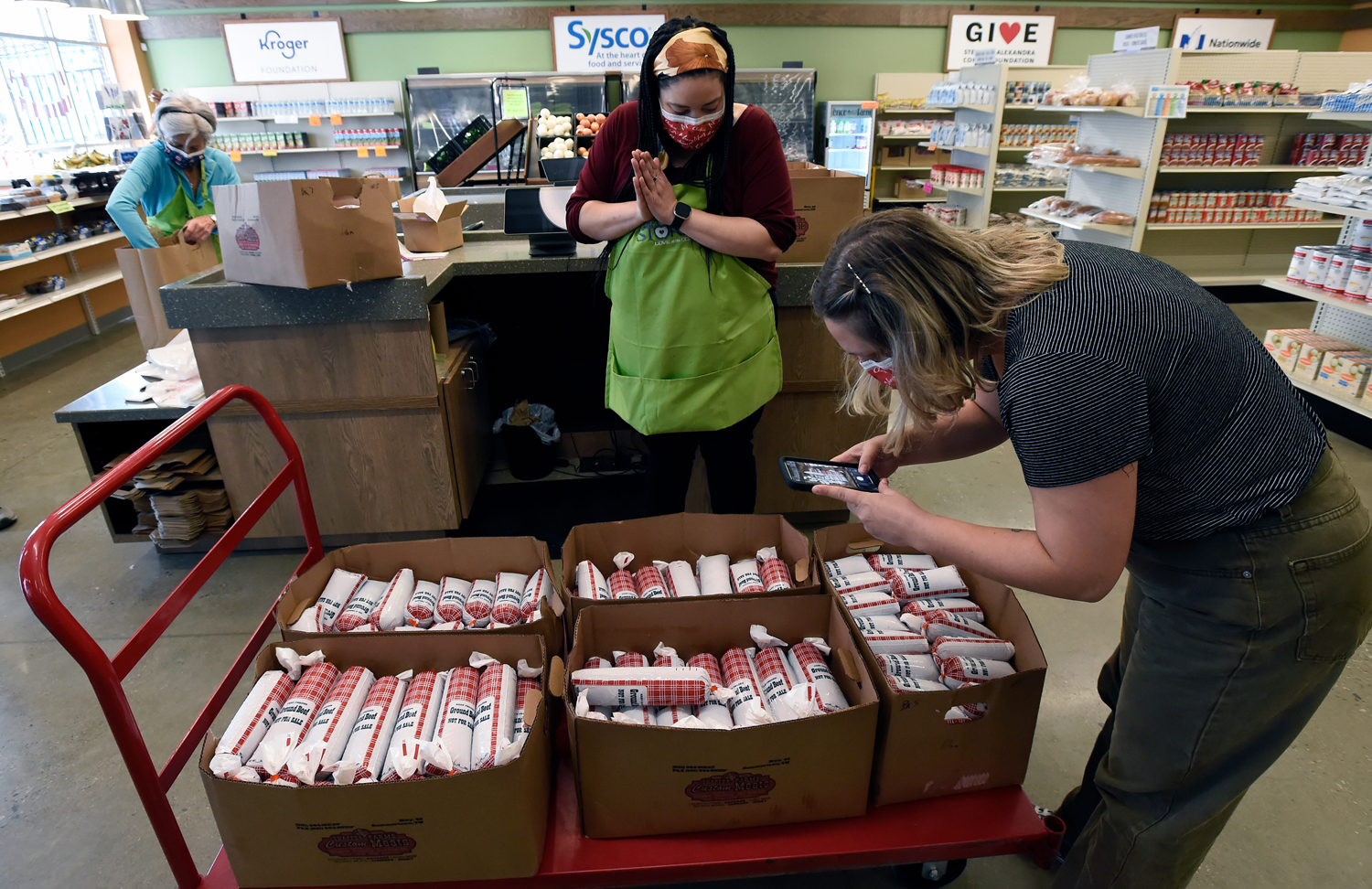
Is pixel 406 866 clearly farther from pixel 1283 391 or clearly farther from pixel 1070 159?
pixel 1070 159

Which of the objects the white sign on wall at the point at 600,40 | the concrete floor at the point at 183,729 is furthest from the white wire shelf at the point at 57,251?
the white sign on wall at the point at 600,40

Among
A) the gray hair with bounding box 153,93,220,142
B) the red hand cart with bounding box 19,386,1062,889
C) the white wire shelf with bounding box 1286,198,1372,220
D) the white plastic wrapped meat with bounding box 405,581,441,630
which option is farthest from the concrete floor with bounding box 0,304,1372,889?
the white wire shelf with bounding box 1286,198,1372,220

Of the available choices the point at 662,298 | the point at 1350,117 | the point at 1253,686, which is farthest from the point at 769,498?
the point at 1350,117

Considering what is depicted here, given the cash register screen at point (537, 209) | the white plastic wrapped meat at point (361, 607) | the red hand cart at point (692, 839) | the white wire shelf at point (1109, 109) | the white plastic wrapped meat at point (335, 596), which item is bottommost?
the red hand cart at point (692, 839)

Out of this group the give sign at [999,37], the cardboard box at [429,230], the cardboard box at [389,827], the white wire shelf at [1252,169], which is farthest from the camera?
the give sign at [999,37]

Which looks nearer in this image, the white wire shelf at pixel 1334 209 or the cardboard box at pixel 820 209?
the cardboard box at pixel 820 209

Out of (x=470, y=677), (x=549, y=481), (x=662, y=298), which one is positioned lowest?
(x=549, y=481)

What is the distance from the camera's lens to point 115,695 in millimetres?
1194

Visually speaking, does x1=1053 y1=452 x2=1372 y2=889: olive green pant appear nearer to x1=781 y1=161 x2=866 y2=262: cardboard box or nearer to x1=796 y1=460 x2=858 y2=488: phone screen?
x1=796 y1=460 x2=858 y2=488: phone screen

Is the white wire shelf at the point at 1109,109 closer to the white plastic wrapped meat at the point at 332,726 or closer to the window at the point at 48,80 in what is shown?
the white plastic wrapped meat at the point at 332,726

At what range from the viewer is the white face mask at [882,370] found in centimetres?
119

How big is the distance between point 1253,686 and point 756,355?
1280 millimetres

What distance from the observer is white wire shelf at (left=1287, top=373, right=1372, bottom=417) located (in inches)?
147

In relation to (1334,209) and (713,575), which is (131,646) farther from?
(1334,209)
